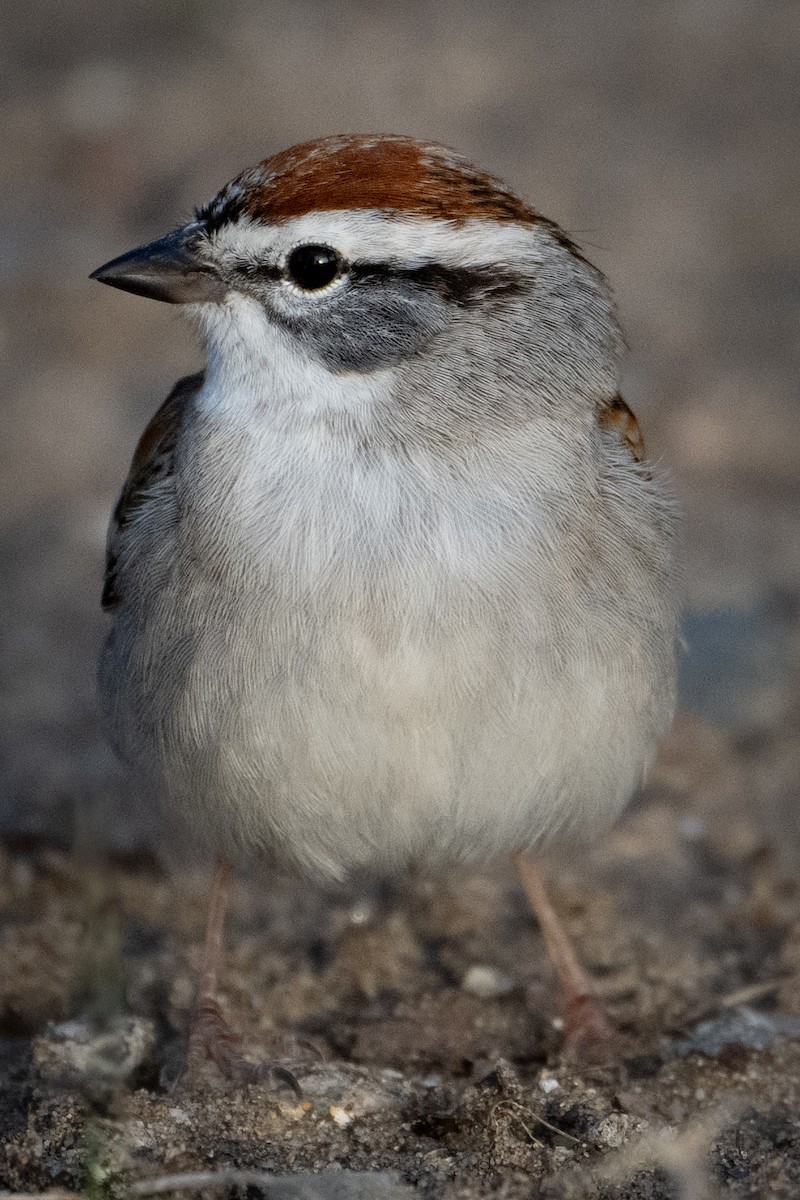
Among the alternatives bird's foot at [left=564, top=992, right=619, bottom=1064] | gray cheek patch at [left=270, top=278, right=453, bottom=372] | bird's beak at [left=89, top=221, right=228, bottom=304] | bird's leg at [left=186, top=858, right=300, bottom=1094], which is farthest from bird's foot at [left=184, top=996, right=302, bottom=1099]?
bird's beak at [left=89, top=221, right=228, bottom=304]

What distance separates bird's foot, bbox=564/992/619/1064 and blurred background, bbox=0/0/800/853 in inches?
45.7

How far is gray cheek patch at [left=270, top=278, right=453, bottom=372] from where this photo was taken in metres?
3.89

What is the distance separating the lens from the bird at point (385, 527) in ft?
12.4

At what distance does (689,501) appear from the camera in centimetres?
711

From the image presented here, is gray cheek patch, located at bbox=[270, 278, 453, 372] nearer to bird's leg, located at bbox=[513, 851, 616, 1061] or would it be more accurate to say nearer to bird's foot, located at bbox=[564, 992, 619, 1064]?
bird's leg, located at bbox=[513, 851, 616, 1061]

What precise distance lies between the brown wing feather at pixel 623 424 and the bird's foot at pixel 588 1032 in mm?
1637

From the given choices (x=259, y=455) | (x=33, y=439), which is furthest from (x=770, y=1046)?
(x=33, y=439)

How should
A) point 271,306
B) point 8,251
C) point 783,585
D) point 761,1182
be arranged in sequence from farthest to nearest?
point 8,251 → point 783,585 → point 271,306 → point 761,1182

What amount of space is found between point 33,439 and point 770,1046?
15.1 feet

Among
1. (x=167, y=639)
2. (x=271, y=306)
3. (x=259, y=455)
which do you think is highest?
(x=271, y=306)

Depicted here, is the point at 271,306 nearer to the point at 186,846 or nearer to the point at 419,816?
the point at 419,816

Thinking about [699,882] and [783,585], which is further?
[783,585]

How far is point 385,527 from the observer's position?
149 inches

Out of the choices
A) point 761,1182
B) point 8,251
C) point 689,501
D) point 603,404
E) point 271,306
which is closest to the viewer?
point 761,1182
